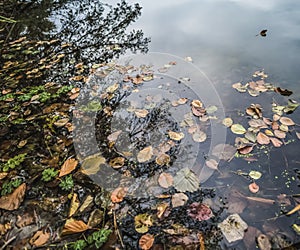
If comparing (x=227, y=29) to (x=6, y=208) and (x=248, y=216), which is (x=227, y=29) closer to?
(x=248, y=216)

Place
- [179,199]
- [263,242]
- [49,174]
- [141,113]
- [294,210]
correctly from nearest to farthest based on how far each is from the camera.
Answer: [263,242] < [294,210] < [179,199] < [49,174] < [141,113]

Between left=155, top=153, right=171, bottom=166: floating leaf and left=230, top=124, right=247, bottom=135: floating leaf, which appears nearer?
left=155, top=153, right=171, bottom=166: floating leaf

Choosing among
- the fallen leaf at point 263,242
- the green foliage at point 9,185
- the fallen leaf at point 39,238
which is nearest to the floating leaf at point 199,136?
the fallen leaf at point 263,242

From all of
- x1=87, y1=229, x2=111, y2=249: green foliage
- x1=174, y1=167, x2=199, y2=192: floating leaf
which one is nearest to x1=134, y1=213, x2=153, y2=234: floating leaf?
x1=87, y1=229, x2=111, y2=249: green foliage

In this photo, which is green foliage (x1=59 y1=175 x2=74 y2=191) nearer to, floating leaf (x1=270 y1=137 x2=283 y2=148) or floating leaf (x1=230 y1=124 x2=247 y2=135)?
floating leaf (x1=230 y1=124 x2=247 y2=135)

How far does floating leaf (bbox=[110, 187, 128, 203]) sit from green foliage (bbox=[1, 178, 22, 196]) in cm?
64

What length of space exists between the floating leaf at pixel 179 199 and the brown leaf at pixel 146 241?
22 cm

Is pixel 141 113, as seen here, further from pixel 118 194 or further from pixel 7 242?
pixel 7 242

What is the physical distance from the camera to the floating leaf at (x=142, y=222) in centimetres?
126

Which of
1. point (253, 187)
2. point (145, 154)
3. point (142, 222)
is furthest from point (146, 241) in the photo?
point (253, 187)

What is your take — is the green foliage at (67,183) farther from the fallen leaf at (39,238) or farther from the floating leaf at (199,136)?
the floating leaf at (199,136)

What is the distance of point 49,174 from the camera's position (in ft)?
5.20

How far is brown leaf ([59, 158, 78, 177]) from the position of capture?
1.58m

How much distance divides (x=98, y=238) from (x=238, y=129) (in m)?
1.19
